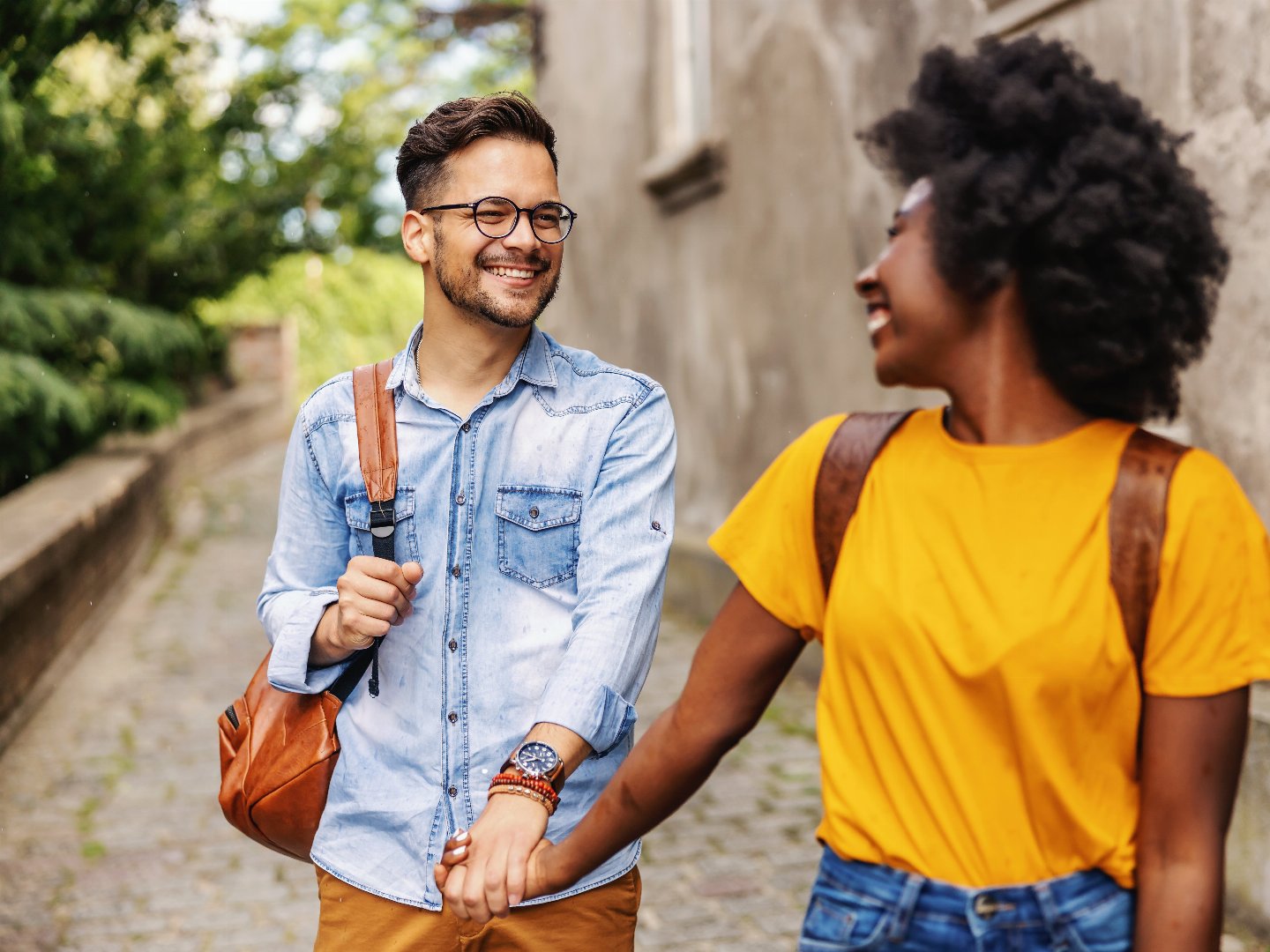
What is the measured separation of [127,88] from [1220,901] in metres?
12.0

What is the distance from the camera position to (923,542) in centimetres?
168

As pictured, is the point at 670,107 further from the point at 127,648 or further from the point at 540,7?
the point at 127,648

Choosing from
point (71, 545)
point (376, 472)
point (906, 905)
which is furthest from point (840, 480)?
point (71, 545)

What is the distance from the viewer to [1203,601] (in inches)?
61.0

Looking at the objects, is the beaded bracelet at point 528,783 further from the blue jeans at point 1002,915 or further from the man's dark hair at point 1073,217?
the man's dark hair at point 1073,217

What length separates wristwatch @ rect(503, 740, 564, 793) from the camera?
2.22 metres

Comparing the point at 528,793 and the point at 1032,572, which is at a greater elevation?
the point at 1032,572

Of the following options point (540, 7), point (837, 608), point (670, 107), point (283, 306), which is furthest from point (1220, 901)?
point (283, 306)

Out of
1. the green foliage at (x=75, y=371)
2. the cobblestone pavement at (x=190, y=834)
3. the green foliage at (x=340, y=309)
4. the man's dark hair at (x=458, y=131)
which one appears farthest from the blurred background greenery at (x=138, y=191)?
the green foliage at (x=340, y=309)

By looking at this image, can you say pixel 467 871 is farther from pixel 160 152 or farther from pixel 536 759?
pixel 160 152

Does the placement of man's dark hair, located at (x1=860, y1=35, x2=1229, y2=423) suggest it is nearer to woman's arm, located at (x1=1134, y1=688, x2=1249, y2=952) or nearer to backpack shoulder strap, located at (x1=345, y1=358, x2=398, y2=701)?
woman's arm, located at (x1=1134, y1=688, x2=1249, y2=952)

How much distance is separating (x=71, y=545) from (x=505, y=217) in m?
6.74

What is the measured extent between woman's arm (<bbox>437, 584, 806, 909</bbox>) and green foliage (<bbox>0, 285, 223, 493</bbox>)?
714 centimetres

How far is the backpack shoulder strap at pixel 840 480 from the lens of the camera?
1767 millimetres
